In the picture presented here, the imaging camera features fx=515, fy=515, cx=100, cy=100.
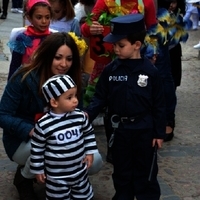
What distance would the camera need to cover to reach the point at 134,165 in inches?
150

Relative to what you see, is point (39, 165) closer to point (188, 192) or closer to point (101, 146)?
point (188, 192)

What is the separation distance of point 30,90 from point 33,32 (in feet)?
2.74

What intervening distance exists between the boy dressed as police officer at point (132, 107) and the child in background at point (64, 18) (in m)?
1.48

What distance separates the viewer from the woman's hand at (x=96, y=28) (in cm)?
460

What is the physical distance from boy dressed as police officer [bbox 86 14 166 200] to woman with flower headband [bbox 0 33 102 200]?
224 millimetres

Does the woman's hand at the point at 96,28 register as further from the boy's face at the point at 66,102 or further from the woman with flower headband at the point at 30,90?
the boy's face at the point at 66,102

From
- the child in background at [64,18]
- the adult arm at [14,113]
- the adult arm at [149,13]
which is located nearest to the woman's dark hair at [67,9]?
the child in background at [64,18]

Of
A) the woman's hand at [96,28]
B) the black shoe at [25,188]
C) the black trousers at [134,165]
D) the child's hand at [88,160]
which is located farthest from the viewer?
the woman's hand at [96,28]

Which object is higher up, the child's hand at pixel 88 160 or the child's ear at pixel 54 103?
the child's ear at pixel 54 103

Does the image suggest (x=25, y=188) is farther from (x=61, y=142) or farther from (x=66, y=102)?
(x=66, y=102)

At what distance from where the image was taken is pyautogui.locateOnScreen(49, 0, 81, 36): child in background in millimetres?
5098

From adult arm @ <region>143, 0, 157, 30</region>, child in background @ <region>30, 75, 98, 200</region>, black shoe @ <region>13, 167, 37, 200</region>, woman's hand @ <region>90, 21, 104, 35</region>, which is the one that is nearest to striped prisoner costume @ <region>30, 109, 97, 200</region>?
child in background @ <region>30, 75, 98, 200</region>

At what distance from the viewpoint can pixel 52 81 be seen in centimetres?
331

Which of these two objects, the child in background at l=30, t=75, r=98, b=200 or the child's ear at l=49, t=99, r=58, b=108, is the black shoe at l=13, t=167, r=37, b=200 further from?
the child's ear at l=49, t=99, r=58, b=108
